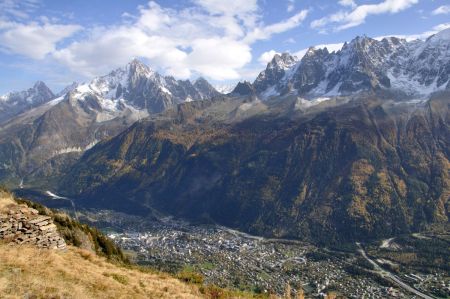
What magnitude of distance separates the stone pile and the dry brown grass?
133 centimetres

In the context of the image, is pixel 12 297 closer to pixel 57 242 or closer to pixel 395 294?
pixel 57 242

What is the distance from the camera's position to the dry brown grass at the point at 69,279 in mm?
30703

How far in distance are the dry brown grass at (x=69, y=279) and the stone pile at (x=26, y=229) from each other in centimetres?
133

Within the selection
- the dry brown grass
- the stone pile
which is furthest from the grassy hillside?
the stone pile

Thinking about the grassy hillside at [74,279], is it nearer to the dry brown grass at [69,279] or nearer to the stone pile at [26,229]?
the dry brown grass at [69,279]

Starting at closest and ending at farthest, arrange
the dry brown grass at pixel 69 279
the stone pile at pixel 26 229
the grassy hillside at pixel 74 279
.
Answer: the dry brown grass at pixel 69 279 < the grassy hillside at pixel 74 279 < the stone pile at pixel 26 229

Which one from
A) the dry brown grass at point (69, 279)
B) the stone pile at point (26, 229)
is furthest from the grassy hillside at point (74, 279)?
the stone pile at point (26, 229)

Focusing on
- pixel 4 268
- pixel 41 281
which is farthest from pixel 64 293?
pixel 4 268

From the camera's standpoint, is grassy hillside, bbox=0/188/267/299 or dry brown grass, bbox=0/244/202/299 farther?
grassy hillside, bbox=0/188/267/299

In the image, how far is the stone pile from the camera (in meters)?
40.8

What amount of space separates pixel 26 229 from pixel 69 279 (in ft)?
31.7

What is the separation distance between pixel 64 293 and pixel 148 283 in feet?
29.3

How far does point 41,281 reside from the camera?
32.1 meters

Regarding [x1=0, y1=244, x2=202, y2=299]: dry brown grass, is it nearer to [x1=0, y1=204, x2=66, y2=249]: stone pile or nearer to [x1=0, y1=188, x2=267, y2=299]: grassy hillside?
[x1=0, y1=188, x2=267, y2=299]: grassy hillside
